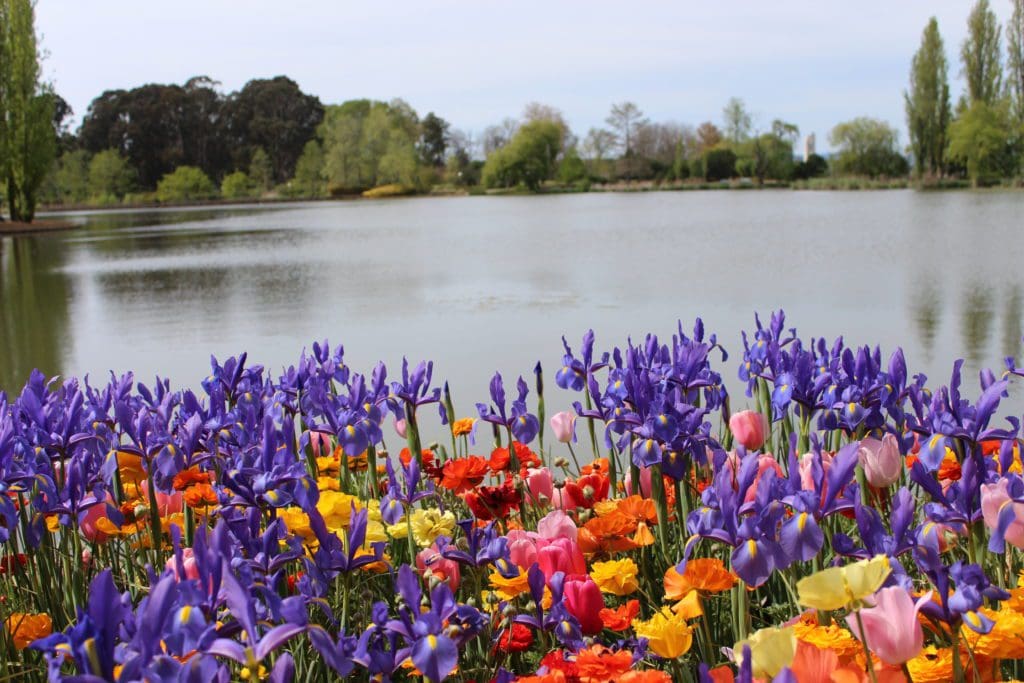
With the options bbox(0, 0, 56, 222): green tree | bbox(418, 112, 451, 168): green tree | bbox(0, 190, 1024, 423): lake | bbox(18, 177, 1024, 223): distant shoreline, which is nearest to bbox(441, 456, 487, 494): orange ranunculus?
bbox(0, 190, 1024, 423): lake

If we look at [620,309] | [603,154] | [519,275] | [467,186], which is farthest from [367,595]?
[603,154]

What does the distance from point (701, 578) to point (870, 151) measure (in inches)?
1967

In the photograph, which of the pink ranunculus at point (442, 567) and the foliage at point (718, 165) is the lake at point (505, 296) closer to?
the pink ranunculus at point (442, 567)

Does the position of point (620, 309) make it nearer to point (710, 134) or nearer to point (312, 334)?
point (312, 334)

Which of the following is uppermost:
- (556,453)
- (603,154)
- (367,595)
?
(603,154)

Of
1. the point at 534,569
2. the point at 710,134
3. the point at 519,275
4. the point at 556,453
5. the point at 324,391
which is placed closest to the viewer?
the point at 534,569

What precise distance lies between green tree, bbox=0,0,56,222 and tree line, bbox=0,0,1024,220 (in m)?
1.89

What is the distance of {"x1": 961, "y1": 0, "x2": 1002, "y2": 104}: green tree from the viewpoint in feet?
116

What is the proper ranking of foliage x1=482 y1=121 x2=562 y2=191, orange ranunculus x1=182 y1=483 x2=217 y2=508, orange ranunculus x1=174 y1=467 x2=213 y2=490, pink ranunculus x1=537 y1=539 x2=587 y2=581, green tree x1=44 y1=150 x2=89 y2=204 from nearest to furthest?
pink ranunculus x1=537 y1=539 x2=587 y2=581 < orange ranunculus x1=182 y1=483 x2=217 y2=508 < orange ranunculus x1=174 y1=467 x2=213 y2=490 < green tree x1=44 y1=150 x2=89 y2=204 < foliage x1=482 y1=121 x2=562 y2=191

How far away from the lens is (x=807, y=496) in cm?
129

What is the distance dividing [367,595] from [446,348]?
175 inches

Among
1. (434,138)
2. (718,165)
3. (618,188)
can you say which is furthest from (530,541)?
(434,138)

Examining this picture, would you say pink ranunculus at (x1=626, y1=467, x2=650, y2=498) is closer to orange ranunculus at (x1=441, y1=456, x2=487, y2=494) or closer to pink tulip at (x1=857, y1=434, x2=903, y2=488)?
orange ranunculus at (x1=441, y1=456, x2=487, y2=494)

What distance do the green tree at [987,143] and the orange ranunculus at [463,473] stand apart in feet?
114
